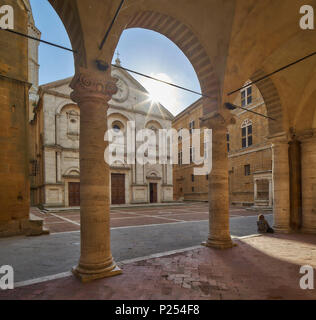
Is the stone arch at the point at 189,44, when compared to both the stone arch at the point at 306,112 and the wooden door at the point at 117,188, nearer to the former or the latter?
the stone arch at the point at 306,112

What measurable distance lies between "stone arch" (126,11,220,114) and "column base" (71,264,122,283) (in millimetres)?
4845

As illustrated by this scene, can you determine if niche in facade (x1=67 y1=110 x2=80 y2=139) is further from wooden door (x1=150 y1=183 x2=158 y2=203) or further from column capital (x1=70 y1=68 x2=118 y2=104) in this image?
column capital (x1=70 y1=68 x2=118 y2=104)

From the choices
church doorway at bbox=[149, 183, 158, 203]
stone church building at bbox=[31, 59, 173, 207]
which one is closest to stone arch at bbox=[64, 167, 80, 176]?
stone church building at bbox=[31, 59, 173, 207]

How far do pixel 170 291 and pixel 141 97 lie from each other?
25004 millimetres

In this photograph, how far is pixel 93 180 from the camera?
4.06 meters

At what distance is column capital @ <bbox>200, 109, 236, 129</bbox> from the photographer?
239 inches

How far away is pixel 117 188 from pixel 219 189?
732 inches

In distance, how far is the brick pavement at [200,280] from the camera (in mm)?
3318

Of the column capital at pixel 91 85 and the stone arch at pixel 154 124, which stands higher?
the stone arch at pixel 154 124

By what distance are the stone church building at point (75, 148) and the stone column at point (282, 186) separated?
679 inches

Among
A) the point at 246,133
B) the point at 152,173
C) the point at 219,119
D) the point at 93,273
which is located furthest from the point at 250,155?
the point at 93,273

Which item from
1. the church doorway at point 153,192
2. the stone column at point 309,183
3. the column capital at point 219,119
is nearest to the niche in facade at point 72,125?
the church doorway at point 153,192

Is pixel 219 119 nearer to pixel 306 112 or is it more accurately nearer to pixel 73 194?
pixel 306 112

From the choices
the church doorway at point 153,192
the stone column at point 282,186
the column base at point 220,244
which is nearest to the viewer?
the column base at point 220,244
